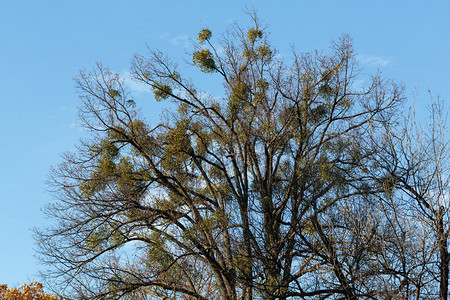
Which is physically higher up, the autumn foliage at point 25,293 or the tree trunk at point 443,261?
the autumn foliage at point 25,293

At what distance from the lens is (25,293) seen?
15250mm

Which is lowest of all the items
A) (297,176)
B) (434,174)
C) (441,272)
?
(441,272)

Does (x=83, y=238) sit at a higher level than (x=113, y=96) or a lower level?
lower

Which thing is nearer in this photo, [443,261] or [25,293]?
[443,261]

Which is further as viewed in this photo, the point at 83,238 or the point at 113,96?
the point at 113,96

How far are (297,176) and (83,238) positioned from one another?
19.0ft

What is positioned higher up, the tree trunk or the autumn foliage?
the autumn foliage

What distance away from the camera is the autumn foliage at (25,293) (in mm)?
15047

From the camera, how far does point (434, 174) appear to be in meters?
8.51

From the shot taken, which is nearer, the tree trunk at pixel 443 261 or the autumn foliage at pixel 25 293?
the tree trunk at pixel 443 261

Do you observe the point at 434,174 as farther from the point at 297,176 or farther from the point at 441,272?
the point at 297,176

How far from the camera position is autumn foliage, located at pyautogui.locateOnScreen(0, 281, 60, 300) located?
15047 mm

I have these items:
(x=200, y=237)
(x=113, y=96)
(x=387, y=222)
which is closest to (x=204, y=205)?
(x=200, y=237)

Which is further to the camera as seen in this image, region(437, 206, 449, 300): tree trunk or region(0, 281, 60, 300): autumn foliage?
region(0, 281, 60, 300): autumn foliage
